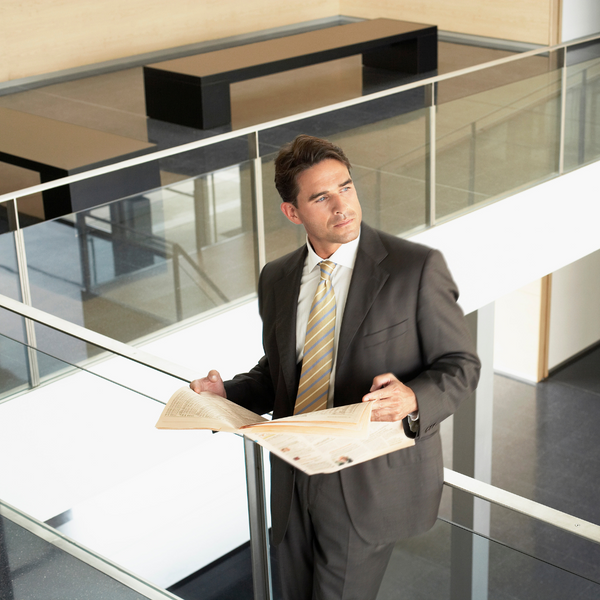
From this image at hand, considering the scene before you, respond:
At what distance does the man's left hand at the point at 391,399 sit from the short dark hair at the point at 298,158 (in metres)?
0.51

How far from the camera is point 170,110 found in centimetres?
922

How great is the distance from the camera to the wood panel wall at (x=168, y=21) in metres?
10.2

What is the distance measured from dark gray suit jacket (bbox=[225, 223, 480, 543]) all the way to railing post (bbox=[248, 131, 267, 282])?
10.3 feet

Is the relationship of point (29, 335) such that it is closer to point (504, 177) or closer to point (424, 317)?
point (424, 317)

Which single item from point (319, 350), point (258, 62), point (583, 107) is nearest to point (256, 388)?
point (319, 350)

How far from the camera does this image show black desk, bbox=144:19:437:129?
891 centimetres

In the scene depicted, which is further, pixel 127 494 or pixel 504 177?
pixel 504 177

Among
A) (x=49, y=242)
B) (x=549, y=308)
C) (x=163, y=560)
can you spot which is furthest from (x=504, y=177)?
(x=549, y=308)

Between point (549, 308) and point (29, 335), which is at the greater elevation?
point (29, 335)

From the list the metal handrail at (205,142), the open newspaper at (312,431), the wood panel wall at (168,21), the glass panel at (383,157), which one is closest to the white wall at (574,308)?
the wood panel wall at (168,21)

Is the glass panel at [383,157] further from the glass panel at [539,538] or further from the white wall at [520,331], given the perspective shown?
the white wall at [520,331]

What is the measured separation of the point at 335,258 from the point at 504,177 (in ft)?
15.5

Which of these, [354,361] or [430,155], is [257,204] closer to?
[430,155]

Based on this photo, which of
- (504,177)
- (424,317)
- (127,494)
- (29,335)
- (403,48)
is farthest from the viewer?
(403,48)
